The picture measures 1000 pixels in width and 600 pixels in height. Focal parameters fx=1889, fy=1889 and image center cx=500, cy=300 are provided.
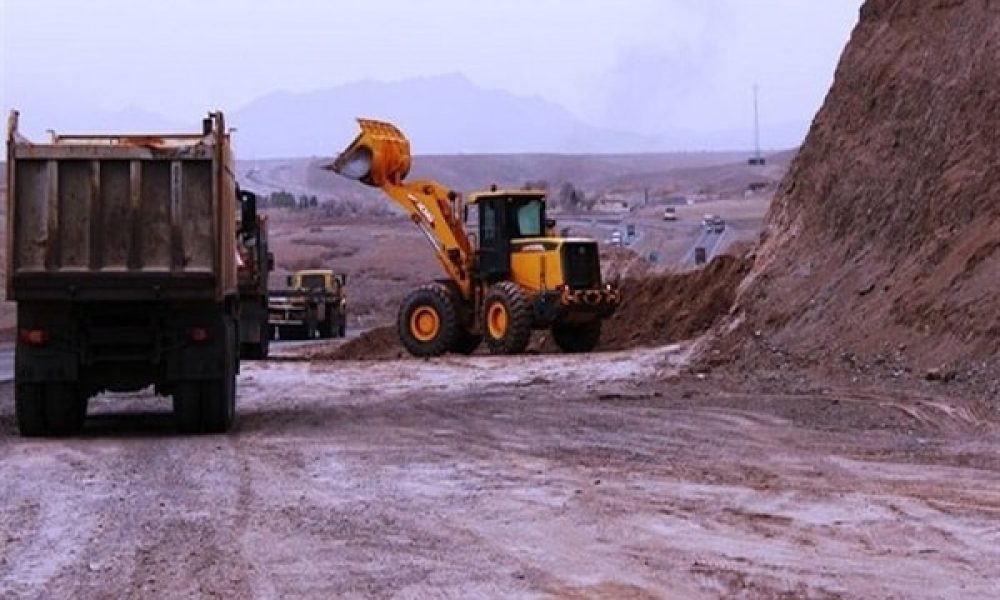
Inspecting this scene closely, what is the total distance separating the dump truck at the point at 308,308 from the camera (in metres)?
55.9

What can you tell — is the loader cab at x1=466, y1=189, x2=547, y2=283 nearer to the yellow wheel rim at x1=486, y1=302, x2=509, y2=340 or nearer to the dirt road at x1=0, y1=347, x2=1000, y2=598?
the yellow wheel rim at x1=486, y1=302, x2=509, y2=340

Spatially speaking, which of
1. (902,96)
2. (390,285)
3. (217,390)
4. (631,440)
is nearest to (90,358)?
(217,390)

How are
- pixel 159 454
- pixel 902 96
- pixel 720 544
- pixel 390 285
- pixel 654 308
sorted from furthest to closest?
pixel 390 285, pixel 654 308, pixel 902 96, pixel 159 454, pixel 720 544

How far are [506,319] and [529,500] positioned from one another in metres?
19.6

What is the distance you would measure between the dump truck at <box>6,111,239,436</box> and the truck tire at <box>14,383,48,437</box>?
0.05 ft

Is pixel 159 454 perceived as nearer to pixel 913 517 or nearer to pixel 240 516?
pixel 240 516

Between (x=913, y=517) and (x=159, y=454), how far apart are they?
7.73 metres

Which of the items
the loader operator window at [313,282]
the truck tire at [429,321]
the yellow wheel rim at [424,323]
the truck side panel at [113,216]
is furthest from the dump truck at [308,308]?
the truck side panel at [113,216]

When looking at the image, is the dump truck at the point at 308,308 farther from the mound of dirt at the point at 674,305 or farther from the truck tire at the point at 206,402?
the truck tire at the point at 206,402

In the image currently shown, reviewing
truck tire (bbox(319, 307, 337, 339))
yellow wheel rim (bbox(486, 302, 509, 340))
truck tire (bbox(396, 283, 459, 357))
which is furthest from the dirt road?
truck tire (bbox(319, 307, 337, 339))

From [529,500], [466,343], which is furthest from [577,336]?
[529,500]

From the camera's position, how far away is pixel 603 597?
33.4 ft

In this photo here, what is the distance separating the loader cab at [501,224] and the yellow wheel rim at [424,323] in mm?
1174

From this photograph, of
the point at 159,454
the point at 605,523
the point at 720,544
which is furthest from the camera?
the point at 159,454
